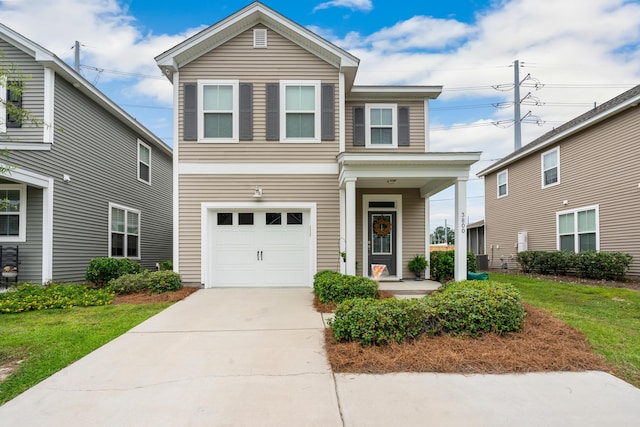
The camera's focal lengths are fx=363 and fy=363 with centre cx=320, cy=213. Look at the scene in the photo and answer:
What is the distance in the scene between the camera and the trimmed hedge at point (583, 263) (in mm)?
10516

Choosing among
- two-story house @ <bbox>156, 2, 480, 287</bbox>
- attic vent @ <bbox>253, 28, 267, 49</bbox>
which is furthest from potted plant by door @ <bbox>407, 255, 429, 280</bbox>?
attic vent @ <bbox>253, 28, 267, 49</bbox>

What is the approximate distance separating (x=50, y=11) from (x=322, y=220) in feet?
29.6

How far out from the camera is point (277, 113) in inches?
368

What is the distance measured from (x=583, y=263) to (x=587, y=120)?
4636 millimetres

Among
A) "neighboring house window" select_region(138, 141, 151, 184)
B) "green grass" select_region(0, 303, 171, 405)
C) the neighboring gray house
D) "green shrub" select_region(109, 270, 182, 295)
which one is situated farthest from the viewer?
"neighboring house window" select_region(138, 141, 151, 184)

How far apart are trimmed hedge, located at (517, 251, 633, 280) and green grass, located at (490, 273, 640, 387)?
1355 millimetres

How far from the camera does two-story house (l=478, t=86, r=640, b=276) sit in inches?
423

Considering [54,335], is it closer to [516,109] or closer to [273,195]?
[273,195]

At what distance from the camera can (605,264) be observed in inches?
420

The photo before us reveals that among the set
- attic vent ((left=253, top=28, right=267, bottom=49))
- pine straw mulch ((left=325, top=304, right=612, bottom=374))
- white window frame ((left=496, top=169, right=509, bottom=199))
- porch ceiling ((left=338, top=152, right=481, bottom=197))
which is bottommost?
pine straw mulch ((left=325, top=304, right=612, bottom=374))

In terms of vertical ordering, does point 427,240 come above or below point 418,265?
above

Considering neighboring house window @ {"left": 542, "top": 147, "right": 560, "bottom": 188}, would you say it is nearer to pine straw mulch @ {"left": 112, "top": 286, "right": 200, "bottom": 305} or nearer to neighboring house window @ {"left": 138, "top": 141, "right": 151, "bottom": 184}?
pine straw mulch @ {"left": 112, "top": 286, "right": 200, "bottom": 305}

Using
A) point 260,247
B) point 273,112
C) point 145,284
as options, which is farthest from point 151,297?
point 273,112

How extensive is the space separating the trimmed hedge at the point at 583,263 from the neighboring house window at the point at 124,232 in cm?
1477
